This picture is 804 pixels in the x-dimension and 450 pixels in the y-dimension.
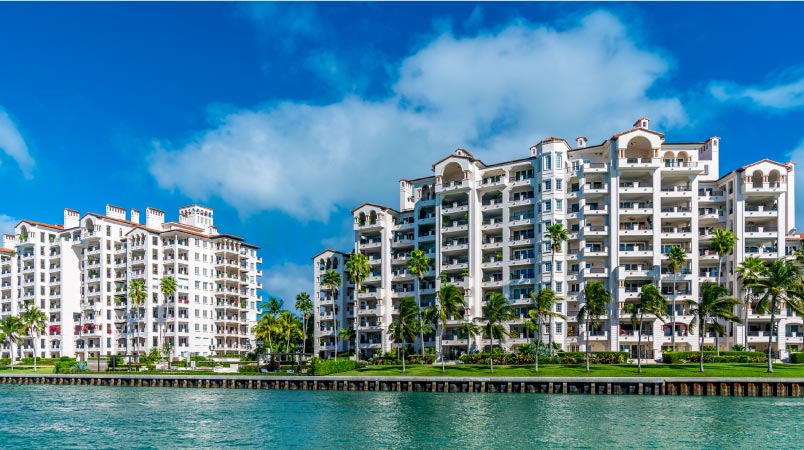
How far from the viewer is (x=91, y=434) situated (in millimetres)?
65375

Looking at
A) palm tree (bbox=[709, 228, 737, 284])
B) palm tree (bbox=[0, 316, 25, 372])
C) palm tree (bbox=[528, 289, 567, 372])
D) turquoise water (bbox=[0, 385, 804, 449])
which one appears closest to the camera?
turquoise water (bbox=[0, 385, 804, 449])

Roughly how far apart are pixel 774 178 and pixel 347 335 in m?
87.6

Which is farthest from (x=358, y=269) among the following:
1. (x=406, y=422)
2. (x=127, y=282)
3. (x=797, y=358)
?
(x=797, y=358)

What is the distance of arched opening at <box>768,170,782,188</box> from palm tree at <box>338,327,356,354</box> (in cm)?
8623

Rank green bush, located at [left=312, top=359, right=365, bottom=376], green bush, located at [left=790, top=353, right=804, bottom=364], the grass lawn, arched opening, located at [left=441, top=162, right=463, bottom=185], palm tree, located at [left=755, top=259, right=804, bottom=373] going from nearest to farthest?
the grass lawn < palm tree, located at [left=755, top=259, right=804, bottom=373] < green bush, located at [left=790, top=353, right=804, bottom=364] < green bush, located at [left=312, top=359, right=365, bottom=376] < arched opening, located at [left=441, top=162, right=463, bottom=185]

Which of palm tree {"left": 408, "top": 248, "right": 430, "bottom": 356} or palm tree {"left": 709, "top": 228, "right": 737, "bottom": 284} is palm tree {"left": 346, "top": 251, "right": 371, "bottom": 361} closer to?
palm tree {"left": 408, "top": 248, "right": 430, "bottom": 356}

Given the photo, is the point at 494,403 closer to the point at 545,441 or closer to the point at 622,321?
the point at 545,441

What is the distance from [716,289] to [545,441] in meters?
57.5

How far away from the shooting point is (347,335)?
150 m

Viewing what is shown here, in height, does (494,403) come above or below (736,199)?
below

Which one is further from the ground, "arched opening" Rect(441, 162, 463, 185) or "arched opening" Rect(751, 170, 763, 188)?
"arched opening" Rect(441, 162, 463, 185)

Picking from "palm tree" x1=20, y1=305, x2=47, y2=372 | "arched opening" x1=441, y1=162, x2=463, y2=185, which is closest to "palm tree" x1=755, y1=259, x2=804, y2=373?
"arched opening" x1=441, y1=162, x2=463, y2=185

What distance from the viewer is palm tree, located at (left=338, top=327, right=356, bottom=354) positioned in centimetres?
14962

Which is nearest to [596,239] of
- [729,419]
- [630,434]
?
[729,419]
